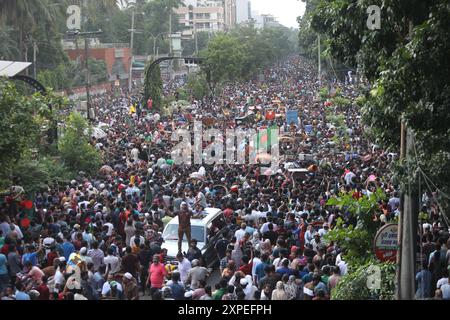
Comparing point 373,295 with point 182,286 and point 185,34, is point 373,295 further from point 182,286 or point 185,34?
point 185,34

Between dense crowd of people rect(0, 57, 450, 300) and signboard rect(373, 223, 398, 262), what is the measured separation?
555 mm

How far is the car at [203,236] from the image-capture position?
15535 mm

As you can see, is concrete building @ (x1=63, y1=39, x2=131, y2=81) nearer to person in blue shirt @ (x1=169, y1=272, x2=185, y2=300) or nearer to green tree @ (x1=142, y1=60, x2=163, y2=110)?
green tree @ (x1=142, y1=60, x2=163, y2=110)

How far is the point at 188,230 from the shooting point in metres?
15.8

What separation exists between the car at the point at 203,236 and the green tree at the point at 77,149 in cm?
830

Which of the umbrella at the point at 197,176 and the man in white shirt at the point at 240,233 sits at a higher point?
the man in white shirt at the point at 240,233

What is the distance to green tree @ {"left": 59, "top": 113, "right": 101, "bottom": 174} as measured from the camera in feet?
78.3

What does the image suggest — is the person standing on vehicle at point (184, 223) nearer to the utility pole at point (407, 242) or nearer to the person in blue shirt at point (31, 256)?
the person in blue shirt at point (31, 256)

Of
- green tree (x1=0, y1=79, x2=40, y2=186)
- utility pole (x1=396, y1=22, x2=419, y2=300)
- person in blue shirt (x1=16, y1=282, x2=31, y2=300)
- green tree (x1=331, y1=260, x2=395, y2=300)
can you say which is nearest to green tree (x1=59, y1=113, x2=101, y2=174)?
green tree (x1=0, y1=79, x2=40, y2=186)

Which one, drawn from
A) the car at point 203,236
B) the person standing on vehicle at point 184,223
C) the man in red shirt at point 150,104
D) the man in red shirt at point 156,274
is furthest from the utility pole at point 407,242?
the man in red shirt at point 150,104

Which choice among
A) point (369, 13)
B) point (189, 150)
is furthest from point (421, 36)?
point (189, 150)

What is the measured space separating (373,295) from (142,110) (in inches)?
1328
